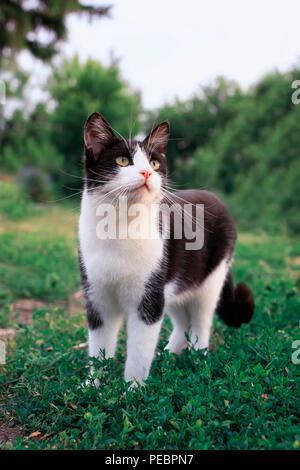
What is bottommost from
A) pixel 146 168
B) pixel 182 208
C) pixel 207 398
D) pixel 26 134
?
pixel 207 398

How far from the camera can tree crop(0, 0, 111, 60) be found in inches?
324

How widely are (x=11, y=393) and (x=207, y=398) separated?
115 centimetres

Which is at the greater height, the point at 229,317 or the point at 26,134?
the point at 26,134

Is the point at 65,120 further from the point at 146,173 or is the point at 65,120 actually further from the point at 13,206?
the point at 146,173

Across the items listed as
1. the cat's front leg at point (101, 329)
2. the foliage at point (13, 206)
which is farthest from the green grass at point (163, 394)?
the foliage at point (13, 206)

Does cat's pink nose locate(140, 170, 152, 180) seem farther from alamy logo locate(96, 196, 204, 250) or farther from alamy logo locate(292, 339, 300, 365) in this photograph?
alamy logo locate(292, 339, 300, 365)

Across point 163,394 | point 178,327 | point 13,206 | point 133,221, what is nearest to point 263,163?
point 13,206

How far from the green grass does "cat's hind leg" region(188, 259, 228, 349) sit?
0.18 meters

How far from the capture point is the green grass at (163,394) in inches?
78.8

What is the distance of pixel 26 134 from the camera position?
16141 millimetres

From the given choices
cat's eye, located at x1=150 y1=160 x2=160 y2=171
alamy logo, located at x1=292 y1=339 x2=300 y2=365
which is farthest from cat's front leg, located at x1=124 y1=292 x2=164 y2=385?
alamy logo, located at x1=292 y1=339 x2=300 y2=365

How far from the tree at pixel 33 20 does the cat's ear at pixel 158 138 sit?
6774 millimetres
